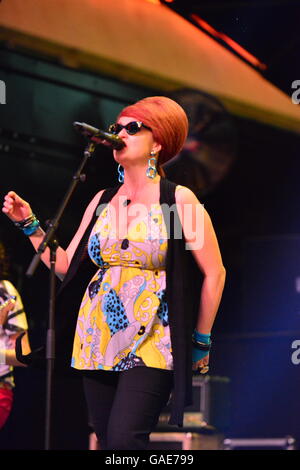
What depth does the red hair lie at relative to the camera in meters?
2.96

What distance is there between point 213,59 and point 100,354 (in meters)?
4.08

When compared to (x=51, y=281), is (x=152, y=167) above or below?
above

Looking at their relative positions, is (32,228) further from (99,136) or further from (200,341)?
(200,341)

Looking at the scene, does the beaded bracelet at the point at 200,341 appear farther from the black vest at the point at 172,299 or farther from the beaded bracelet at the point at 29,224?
the beaded bracelet at the point at 29,224

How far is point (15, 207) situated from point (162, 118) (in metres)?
0.67

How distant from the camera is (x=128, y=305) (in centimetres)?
275

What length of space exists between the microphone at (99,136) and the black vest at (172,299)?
240 mm

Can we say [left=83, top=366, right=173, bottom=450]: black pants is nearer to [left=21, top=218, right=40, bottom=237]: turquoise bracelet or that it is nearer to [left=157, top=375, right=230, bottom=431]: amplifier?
[left=21, top=218, right=40, bottom=237]: turquoise bracelet

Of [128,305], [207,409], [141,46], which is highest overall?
[141,46]

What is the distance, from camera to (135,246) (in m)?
2.79

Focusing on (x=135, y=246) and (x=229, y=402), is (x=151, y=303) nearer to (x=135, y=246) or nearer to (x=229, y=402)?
(x=135, y=246)

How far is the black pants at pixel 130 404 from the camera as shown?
8.48ft

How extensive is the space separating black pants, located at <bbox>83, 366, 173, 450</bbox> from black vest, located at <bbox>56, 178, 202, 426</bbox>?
65 mm

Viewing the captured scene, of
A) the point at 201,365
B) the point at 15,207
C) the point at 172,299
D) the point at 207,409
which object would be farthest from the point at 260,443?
the point at 15,207
